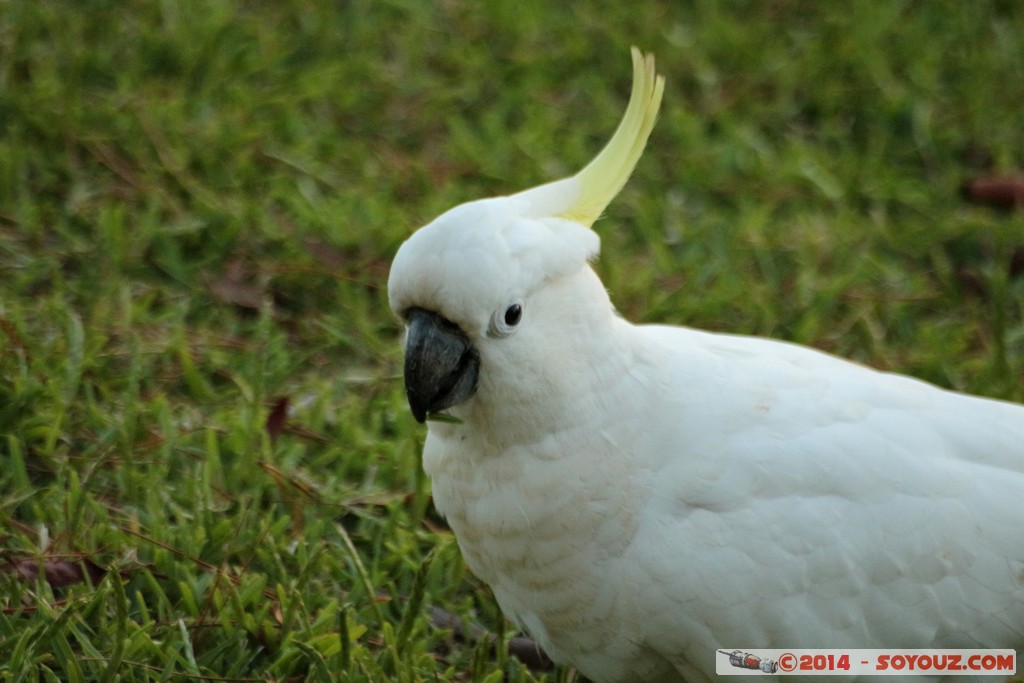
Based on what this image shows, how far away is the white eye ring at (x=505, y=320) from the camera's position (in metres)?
1.98

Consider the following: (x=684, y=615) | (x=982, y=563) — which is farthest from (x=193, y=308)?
(x=982, y=563)

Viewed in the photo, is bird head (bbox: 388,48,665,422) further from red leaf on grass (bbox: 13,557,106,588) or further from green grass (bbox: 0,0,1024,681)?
red leaf on grass (bbox: 13,557,106,588)

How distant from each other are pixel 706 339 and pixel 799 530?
50 cm

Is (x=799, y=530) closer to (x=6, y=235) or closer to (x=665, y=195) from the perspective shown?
(x=665, y=195)

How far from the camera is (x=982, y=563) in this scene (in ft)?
7.23

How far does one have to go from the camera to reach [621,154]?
2205 mm

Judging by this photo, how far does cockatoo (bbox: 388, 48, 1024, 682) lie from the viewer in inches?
81.5

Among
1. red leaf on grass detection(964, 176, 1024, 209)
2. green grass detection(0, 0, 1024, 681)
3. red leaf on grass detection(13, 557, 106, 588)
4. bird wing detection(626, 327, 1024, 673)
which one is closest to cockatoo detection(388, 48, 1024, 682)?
bird wing detection(626, 327, 1024, 673)

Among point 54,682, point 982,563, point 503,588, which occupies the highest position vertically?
point 982,563

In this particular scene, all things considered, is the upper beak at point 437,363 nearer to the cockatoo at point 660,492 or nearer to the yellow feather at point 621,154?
the cockatoo at point 660,492

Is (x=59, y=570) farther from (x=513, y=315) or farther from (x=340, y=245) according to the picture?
(x=340, y=245)

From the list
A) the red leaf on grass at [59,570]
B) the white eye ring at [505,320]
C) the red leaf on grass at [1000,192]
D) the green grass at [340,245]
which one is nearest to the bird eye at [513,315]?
the white eye ring at [505,320]

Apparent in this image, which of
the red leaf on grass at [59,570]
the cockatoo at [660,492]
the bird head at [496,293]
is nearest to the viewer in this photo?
the bird head at [496,293]

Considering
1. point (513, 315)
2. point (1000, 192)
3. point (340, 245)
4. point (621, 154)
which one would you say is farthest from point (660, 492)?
point (1000, 192)
